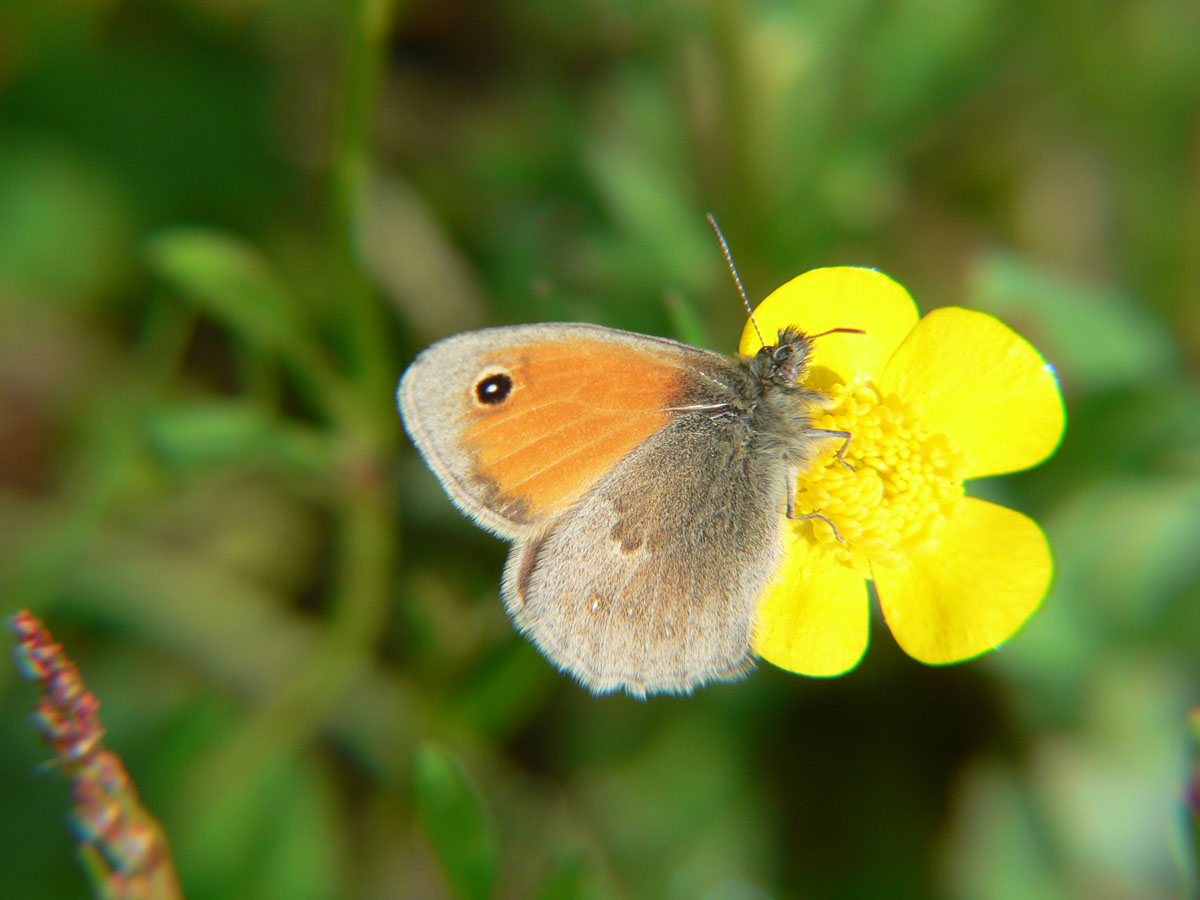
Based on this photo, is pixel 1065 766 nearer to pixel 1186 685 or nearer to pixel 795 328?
pixel 1186 685

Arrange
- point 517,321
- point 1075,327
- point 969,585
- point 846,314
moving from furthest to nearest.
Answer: point 517,321, point 1075,327, point 846,314, point 969,585

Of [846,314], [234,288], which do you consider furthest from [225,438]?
[846,314]

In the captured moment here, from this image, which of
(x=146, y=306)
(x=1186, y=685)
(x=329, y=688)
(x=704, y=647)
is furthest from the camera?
(x=146, y=306)

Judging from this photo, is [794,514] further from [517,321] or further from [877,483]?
[517,321]

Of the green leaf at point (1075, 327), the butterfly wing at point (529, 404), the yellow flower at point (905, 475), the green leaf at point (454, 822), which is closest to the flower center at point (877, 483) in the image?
the yellow flower at point (905, 475)

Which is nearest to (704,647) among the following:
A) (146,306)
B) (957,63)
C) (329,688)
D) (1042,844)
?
(329,688)

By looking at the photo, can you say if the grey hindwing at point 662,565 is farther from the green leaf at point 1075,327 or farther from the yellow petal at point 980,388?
the green leaf at point 1075,327

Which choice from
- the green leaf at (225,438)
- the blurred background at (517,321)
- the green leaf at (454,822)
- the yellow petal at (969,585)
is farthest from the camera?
the blurred background at (517,321)
